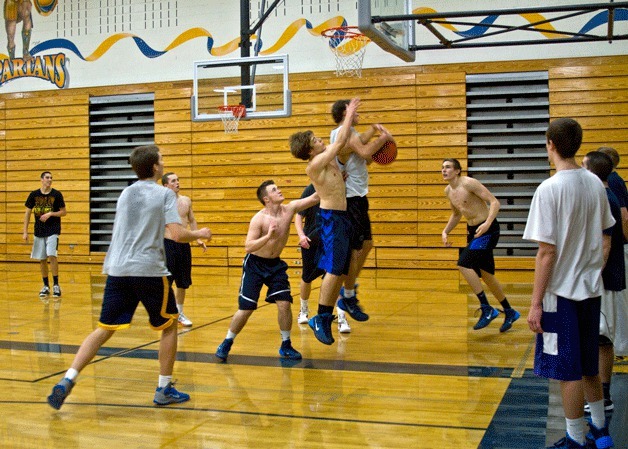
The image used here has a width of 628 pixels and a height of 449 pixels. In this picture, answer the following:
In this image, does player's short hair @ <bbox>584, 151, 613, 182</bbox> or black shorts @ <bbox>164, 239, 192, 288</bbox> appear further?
black shorts @ <bbox>164, 239, 192, 288</bbox>

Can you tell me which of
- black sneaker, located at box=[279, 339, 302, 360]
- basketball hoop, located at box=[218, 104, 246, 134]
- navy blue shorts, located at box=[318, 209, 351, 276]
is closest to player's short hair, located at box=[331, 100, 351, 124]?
navy blue shorts, located at box=[318, 209, 351, 276]

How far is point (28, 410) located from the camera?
4988mm

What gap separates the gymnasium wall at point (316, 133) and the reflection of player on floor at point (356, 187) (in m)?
5.18

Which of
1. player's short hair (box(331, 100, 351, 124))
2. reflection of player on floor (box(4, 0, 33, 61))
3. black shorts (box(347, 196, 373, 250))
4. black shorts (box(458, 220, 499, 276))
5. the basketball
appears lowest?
black shorts (box(458, 220, 499, 276))

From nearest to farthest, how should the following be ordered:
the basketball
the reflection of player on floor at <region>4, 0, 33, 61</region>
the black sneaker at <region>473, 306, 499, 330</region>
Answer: the basketball < the black sneaker at <region>473, 306, 499, 330</region> < the reflection of player on floor at <region>4, 0, 33, 61</region>

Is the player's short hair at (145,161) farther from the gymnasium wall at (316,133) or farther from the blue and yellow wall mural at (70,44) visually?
the blue and yellow wall mural at (70,44)

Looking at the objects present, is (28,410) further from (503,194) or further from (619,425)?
(503,194)

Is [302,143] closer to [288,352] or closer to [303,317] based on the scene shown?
[288,352]

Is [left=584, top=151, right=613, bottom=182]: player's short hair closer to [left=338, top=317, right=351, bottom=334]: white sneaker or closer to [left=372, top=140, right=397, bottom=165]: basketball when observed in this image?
[left=372, top=140, right=397, bottom=165]: basketball

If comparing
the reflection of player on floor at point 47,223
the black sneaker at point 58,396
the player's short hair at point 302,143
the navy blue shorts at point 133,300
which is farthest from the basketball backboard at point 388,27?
the reflection of player on floor at point 47,223

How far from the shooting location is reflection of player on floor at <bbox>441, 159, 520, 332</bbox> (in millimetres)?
7527

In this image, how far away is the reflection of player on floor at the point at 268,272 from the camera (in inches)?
251

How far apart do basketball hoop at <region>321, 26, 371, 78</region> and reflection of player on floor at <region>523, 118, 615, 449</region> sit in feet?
25.0

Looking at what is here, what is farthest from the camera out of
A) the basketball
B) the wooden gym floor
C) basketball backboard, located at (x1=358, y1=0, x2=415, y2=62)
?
the basketball
